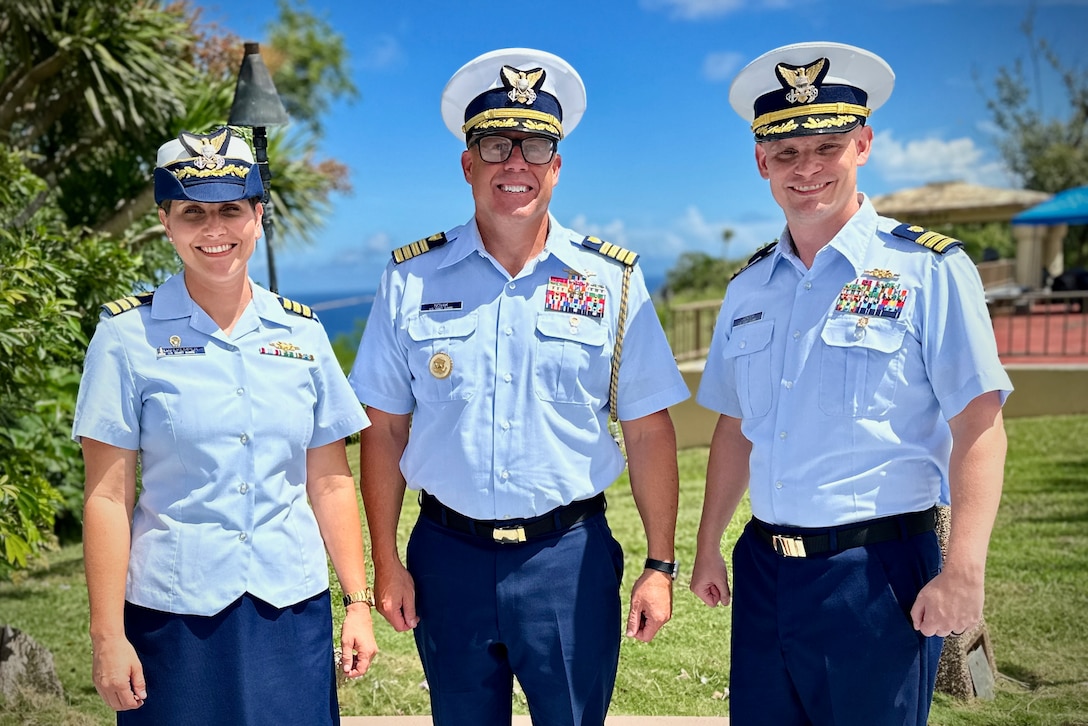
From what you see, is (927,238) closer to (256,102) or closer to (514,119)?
(514,119)

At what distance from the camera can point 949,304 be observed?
6.75ft

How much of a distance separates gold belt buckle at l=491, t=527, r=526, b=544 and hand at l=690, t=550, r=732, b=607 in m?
0.47

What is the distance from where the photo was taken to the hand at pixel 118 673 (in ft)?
6.27

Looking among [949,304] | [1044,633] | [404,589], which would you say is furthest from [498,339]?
[1044,633]

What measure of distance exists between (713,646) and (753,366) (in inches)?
84.8

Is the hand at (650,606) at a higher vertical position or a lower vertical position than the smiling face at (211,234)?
lower

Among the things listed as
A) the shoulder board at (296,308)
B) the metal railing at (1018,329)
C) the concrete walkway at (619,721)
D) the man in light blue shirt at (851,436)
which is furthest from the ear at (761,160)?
the metal railing at (1018,329)

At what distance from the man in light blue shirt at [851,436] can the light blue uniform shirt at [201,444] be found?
1026 mm

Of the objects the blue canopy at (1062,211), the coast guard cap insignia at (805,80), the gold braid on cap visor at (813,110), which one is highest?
the blue canopy at (1062,211)

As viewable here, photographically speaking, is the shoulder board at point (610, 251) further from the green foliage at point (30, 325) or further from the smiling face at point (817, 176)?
the green foliage at point (30, 325)

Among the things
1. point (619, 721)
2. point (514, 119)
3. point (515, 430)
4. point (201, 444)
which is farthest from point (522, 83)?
point (619, 721)

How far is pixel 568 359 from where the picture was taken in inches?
91.9

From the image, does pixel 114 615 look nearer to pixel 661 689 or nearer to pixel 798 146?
pixel 798 146

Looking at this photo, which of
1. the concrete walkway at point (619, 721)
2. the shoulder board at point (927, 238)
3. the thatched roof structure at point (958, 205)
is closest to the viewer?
the shoulder board at point (927, 238)
